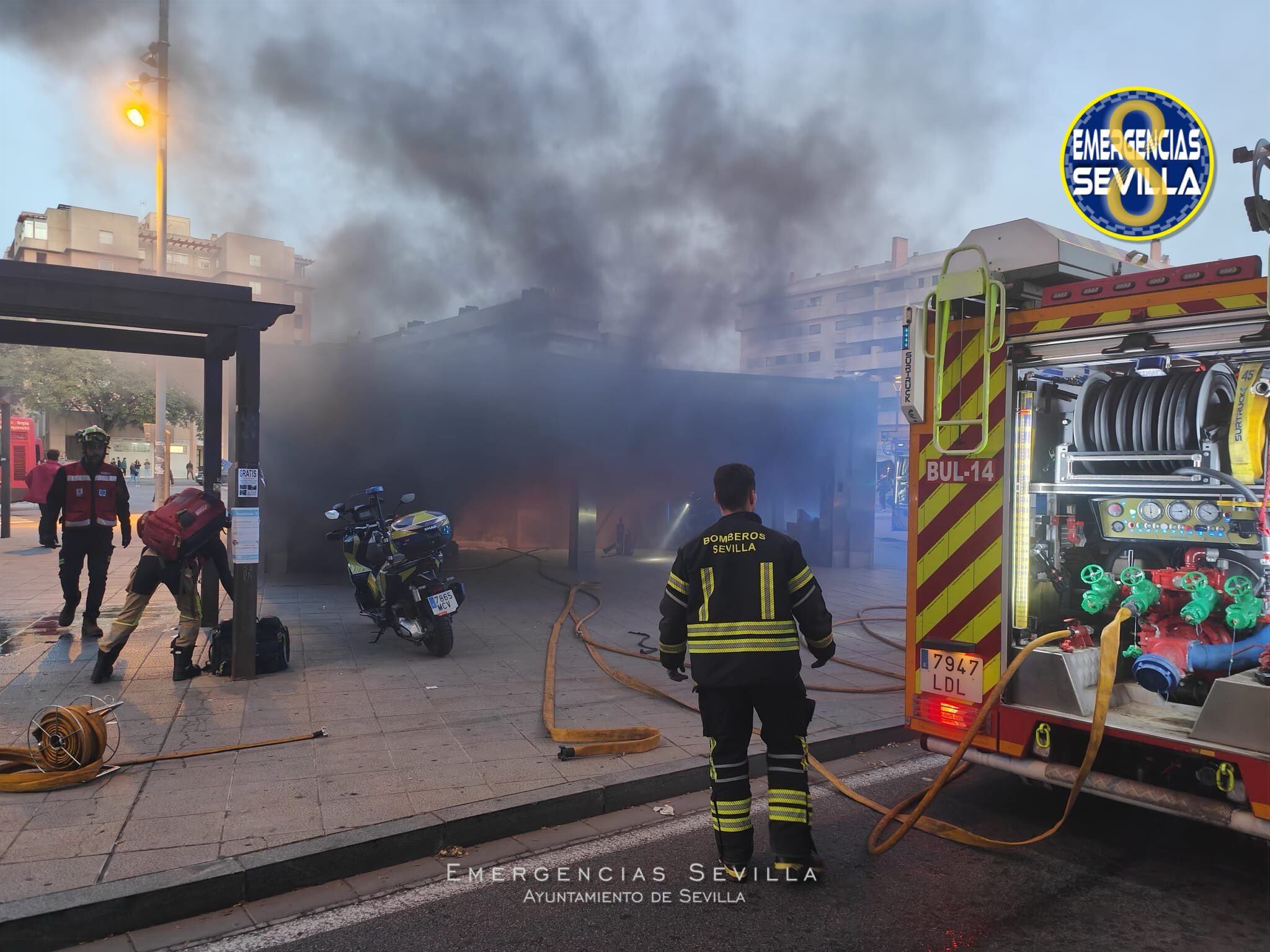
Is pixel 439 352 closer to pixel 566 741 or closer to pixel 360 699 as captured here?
pixel 360 699

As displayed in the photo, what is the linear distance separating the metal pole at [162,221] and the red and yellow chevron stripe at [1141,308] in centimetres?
1435

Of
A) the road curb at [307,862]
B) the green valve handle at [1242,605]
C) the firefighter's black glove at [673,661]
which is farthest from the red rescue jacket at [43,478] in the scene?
the green valve handle at [1242,605]

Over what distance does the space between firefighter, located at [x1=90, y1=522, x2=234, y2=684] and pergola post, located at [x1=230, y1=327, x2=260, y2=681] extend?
154mm

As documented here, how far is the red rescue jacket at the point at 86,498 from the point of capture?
684 cm

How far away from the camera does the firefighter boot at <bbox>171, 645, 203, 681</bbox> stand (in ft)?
18.6

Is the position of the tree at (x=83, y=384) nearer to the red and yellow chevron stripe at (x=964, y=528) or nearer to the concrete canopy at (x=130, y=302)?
the concrete canopy at (x=130, y=302)

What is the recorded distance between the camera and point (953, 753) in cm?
368

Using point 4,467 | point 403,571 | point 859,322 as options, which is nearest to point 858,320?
point 859,322

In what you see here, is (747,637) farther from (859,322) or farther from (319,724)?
(859,322)

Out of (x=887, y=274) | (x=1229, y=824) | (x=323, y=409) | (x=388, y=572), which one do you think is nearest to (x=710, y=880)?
(x=1229, y=824)

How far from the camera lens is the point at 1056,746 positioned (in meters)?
3.54

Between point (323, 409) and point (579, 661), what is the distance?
19.5 feet

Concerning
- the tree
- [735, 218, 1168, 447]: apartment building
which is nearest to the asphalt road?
the tree

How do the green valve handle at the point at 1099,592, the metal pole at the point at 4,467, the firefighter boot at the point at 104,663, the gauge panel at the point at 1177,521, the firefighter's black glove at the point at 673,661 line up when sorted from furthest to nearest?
the metal pole at the point at 4,467, the firefighter boot at the point at 104,663, the green valve handle at the point at 1099,592, the gauge panel at the point at 1177,521, the firefighter's black glove at the point at 673,661
